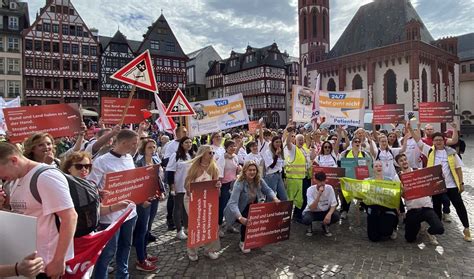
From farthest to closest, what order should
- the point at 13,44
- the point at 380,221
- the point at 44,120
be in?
the point at 13,44
the point at 44,120
the point at 380,221

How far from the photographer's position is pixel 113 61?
48.1 metres

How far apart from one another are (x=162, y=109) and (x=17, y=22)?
46547 millimetres

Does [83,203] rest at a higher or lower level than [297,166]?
higher

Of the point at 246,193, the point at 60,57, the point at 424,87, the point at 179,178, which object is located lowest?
the point at 246,193

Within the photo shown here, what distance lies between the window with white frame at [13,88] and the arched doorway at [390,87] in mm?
49290

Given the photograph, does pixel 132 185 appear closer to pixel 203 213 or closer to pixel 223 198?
pixel 203 213

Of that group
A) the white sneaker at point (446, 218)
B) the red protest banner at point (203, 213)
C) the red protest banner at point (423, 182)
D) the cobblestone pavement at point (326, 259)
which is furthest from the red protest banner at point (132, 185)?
the white sneaker at point (446, 218)

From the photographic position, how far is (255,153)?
789 centimetres

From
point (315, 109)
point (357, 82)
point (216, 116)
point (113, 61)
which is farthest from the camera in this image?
point (357, 82)

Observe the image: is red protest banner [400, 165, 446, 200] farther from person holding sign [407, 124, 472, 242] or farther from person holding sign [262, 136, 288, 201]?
person holding sign [262, 136, 288, 201]

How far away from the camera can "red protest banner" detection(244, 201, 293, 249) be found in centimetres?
538

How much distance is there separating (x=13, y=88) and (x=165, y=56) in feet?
69.9

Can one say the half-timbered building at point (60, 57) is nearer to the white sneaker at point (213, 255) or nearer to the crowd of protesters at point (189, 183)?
the crowd of protesters at point (189, 183)

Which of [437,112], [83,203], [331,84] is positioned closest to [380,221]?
[83,203]
